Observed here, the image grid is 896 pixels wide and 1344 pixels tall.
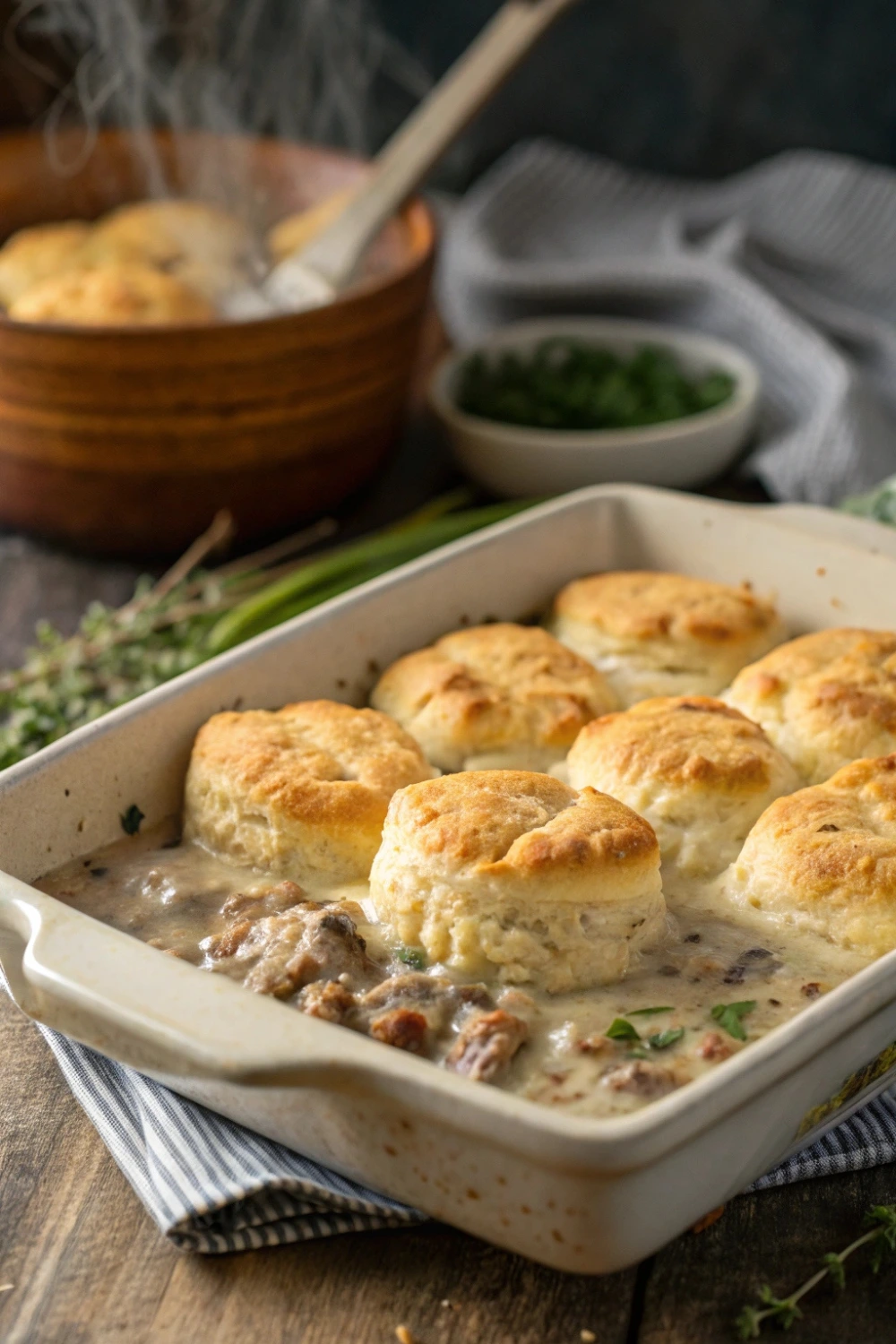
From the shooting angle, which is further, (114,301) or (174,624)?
(114,301)

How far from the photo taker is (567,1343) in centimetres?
189

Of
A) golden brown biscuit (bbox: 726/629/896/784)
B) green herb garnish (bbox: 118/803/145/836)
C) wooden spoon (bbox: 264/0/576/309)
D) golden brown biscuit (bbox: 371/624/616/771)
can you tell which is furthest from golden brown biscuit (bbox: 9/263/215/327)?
golden brown biscuit (bbox: 726/629/896/784)

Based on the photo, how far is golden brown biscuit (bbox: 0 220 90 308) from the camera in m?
4.18

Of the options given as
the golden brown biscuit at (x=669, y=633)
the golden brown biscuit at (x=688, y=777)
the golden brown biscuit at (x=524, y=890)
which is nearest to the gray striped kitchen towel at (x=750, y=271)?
the golden brown biscuit at (x=669, y=633)

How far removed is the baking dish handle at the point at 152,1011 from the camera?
70.7 inches

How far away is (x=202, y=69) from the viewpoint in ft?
15.9

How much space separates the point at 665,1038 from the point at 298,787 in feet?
2.44

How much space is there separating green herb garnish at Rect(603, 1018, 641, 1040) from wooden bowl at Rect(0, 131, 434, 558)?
→ 222 cm

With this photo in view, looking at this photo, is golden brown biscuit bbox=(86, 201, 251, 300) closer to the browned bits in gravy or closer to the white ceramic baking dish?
the white ceramic baking dish

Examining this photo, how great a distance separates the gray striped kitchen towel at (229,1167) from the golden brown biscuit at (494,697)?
0.82 metres

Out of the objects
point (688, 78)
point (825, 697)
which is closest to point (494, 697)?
point (825, 697)

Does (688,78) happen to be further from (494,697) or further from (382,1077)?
(382,1077)

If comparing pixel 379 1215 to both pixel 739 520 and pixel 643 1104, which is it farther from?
pixel 739 520

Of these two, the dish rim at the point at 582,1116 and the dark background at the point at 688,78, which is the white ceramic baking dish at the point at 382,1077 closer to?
the dish rim at the point at 582,1116
